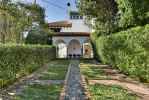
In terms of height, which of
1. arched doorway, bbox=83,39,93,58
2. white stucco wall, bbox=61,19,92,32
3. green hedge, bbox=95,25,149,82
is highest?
white stucco wall, bbox=61,19,92,32

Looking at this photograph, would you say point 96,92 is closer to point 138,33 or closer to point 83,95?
point 83,95

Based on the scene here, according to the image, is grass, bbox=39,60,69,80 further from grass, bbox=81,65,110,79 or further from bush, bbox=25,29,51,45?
bush, bbox=25,29,51,45

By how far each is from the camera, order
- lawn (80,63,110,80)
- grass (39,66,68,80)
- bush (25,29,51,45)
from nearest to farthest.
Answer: grass (39,66,68,80) < lawn (80,63,110,80) < bush (25,29,51,45)

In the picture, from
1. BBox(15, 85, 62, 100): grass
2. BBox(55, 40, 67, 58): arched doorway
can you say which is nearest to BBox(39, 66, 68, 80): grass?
BBox(15, 85, 62, 100): grass

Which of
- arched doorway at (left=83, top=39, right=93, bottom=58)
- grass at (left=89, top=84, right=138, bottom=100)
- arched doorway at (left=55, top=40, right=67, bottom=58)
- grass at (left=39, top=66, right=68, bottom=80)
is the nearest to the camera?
grass at (left=89, top=84, right=138, bottom=100)

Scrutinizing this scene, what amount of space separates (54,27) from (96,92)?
4108 cm

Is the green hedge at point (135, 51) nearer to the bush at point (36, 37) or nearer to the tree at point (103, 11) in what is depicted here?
the tree at point (103, 11)

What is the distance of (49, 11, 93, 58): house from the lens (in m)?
46.9

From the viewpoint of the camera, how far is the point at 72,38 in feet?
154

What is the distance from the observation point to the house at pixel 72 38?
4691cm

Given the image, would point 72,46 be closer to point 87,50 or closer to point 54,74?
point 87,50

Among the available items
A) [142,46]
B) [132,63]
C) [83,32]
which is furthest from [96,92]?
[83,32]

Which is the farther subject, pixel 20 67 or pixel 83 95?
pixel 20 67

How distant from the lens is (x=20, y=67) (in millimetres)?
15477
